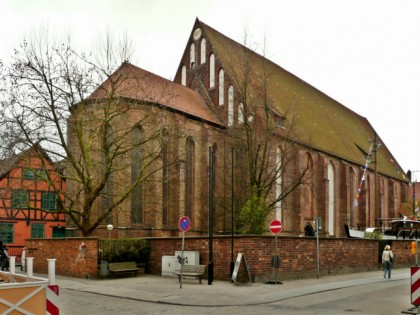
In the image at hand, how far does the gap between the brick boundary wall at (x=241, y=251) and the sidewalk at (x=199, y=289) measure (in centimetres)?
50

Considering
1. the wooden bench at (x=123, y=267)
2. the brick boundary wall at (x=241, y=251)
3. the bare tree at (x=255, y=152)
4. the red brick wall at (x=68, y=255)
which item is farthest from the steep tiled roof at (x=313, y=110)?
the red brick wall at (x=68, y=255)

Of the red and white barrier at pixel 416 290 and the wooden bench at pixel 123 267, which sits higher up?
the red and white barrier at pixel 416 290

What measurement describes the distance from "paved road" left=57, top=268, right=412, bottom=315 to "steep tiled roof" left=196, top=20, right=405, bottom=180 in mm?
17098

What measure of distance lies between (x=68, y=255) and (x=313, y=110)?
3550 cm

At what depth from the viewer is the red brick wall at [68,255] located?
20453mm

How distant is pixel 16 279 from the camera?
28.3 ft

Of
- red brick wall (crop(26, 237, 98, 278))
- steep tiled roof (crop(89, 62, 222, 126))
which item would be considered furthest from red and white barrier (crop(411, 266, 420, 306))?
steep tiled roof (crop(89, 62, 222, 126))

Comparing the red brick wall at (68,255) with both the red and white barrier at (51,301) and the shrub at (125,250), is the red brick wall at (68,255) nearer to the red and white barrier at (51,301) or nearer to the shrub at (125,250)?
the shrub at (125,250)

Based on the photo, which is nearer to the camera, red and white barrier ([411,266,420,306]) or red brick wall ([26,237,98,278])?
red and white barrier ([411,266,420,306])

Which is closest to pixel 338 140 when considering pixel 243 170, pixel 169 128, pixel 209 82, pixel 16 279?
pixel 209 82

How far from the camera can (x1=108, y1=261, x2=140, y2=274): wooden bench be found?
2058cm

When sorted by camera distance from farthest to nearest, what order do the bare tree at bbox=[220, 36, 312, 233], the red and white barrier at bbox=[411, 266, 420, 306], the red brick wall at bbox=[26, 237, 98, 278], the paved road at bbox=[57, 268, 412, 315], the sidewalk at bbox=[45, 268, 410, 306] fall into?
the bare tree at bbox=[220, 36, 312, 233]
the red brick wall at bbox=[26, 237, 98, 278]
the sidewalk at bbox=[45, 268, 410, 306]
the paved road at bbox=[57, 268, 412, 315]
the red and white barrier at bbox=[411, 266, 420, 306]

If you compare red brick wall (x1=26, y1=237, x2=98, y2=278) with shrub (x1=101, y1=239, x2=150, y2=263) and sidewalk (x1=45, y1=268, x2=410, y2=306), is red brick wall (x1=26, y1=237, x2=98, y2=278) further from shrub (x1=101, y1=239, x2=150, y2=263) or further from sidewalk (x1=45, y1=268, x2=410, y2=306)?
shrub (x1=101, y1=239, x2=150, y2=263)

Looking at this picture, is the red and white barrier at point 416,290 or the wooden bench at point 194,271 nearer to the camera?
Answer: the red and white barrier at point 416,290
